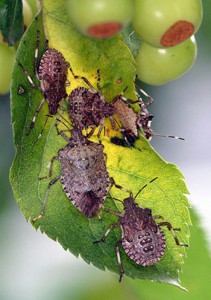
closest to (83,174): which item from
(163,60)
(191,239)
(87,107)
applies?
(87,107)

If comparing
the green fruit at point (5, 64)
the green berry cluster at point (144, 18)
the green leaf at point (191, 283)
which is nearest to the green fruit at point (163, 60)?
the green berry cluster at point (144, 18)

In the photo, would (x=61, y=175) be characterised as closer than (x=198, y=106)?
Yes

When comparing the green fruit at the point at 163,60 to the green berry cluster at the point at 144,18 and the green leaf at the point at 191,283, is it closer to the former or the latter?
the green berry cluster at the point at 144,18

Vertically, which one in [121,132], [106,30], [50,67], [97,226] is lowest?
[97,226]

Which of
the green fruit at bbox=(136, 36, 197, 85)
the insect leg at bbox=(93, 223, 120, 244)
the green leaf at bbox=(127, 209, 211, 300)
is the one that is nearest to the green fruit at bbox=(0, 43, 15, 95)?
the green fruit at bbox=(136, 36, 197, 85)

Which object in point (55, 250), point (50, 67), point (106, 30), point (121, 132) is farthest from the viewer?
point (55, 250)

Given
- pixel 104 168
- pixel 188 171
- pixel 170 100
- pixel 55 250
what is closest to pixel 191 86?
pixel 170 100

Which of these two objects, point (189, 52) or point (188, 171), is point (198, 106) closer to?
point (188, 171)
